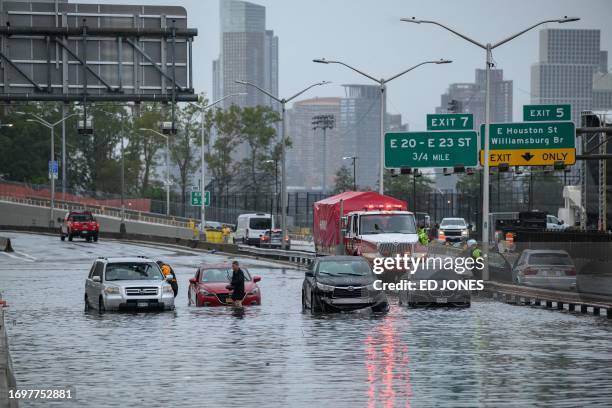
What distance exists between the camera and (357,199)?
5481cm

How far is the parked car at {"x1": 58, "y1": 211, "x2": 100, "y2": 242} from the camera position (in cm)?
9300

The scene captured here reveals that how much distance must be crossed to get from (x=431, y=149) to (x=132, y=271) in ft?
97.6

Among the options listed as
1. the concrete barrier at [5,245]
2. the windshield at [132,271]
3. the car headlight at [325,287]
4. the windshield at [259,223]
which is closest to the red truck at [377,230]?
the windshield at [132,271]

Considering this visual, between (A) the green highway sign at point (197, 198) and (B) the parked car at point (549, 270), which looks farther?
(A) the green highway sign at point (197, 198)

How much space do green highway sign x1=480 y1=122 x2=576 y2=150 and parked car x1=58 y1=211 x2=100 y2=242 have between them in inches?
1601

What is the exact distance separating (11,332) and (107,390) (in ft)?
39.6

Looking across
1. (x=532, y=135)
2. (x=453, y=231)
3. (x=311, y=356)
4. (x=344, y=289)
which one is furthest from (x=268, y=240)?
(x=311, y=356)

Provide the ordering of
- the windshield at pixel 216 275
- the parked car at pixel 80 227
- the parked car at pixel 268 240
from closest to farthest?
the windshield at pixel 216 275 < the parked car at pixel 80 227 < the parked car at pixel 268 240

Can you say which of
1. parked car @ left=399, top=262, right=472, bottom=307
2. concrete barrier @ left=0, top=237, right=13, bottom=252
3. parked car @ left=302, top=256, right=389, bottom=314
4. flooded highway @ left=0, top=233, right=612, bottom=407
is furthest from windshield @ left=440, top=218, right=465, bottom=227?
parked car @ left=302, top=256, right=389, bottom=314

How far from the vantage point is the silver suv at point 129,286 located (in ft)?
117

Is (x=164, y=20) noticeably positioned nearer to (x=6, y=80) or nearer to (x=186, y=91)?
(x=186, y=91)

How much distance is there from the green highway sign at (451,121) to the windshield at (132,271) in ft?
99.1

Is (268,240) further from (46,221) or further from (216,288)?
(216,288)

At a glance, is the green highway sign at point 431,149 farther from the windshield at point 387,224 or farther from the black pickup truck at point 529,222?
the black pickup truck at point 529,222
